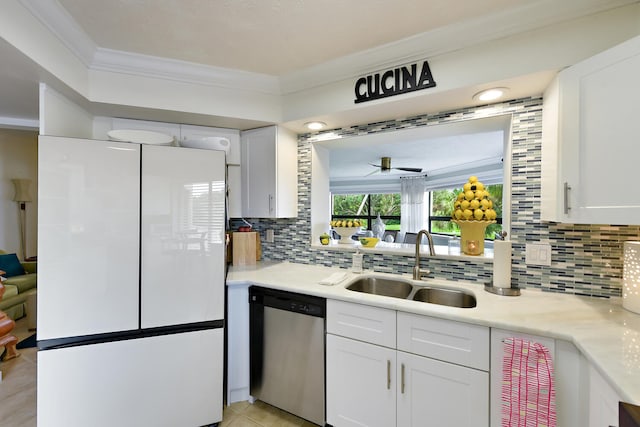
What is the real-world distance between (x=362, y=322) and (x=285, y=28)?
5.53 feet

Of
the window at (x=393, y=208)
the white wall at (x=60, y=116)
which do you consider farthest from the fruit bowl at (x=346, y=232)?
the window at (x=393, y=208)

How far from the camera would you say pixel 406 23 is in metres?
1.49

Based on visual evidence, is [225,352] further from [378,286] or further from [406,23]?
[406,23]

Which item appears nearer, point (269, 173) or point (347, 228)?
point (269, 173)

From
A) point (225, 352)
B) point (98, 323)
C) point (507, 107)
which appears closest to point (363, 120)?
point (507, 107)

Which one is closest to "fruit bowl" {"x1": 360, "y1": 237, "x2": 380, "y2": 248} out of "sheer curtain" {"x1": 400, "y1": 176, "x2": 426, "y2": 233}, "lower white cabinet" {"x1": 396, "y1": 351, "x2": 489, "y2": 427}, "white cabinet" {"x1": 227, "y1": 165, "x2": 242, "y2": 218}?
"lower white cabinet" {"x1": 396, "y1": 351, "x2": 489, "y2": 427}

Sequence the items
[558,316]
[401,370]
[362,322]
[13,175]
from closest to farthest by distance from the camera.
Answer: [558,316]
[401,370]
[362,322]
[13,175]

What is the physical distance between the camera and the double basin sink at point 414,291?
1.76 metres

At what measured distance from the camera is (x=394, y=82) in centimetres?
175

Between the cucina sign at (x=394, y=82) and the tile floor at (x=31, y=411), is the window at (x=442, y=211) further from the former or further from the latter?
the tile floor at (x=31, y=411)

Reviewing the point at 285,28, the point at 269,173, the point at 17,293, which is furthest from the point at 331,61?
the point at 17,293

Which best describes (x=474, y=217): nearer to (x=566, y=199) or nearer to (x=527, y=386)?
(x=566, y=199)

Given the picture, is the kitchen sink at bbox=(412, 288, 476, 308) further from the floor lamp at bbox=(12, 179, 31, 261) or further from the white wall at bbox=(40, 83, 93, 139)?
the floor lamp at bbox=(12, 179, 31, 261)

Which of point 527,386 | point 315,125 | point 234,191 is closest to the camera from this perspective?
point 527,386
